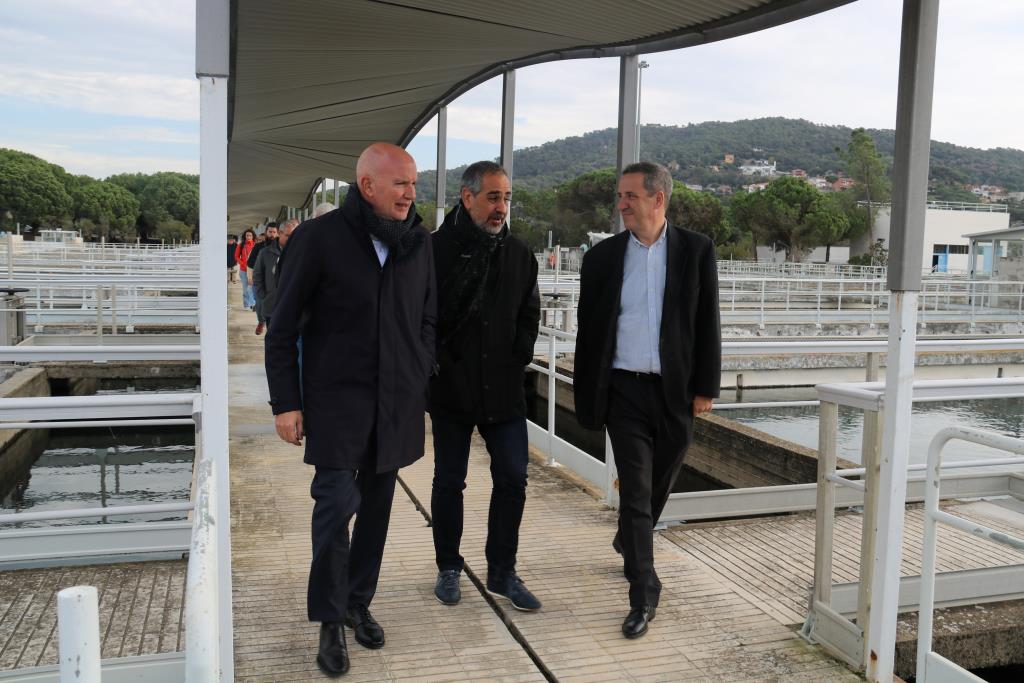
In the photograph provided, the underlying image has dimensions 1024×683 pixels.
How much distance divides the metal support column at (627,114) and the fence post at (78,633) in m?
3.81

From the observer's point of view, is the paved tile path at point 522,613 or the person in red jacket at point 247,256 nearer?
the paved tile path at point 522,613

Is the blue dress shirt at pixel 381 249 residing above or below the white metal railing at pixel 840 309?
above

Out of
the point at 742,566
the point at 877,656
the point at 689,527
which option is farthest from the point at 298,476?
the point at 877,656

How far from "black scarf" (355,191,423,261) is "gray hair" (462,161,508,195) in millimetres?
415

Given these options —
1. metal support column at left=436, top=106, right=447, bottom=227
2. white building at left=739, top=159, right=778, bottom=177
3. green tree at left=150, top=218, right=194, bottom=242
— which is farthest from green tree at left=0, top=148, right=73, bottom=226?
metal support column at left=436, top=106, right=447, bottom=227

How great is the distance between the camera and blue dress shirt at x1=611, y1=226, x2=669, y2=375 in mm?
3393

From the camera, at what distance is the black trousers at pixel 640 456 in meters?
3.38

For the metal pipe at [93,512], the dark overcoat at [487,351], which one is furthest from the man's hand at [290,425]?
the metal pipe at [93,512]

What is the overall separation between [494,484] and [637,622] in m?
0.77

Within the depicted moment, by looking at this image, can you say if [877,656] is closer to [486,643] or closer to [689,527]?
[486,643]

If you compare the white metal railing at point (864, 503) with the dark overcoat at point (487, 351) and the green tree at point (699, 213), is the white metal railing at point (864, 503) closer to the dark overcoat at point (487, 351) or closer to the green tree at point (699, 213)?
the dark overcoat at point (487, 351)

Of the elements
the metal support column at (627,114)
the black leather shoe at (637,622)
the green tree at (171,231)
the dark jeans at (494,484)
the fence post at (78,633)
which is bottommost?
the black leather shoe at (637,622)

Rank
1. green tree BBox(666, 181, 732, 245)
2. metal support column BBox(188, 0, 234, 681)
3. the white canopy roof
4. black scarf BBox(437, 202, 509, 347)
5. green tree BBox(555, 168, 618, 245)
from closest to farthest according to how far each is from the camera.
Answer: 1. metal support column BBox(188, 0, 234, 681)
2. black scarf BBox(437, 202, 509, 347)
3. the white canopy roof
4. green tree BBox(666, 181, 732, 245)
5. green tree BBox(555, 168, 618, 245)

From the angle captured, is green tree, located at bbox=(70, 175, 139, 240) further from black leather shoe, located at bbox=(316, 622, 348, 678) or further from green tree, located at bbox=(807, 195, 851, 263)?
black leather shoe, located at bbox=(316, 622, 348, 678)
